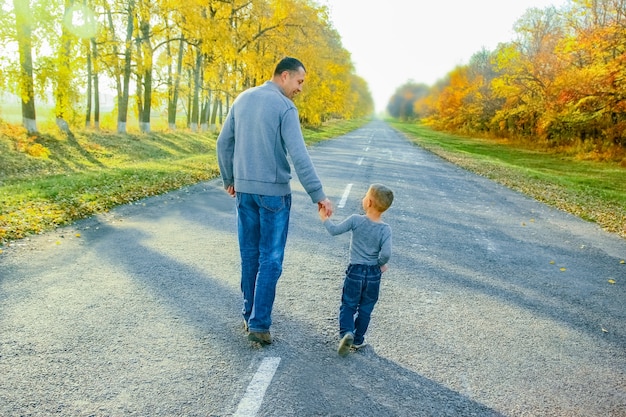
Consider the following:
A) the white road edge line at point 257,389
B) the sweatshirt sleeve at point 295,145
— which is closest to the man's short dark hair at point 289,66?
the sweatshirt sleeve at point 295,145

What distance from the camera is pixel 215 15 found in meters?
24.7

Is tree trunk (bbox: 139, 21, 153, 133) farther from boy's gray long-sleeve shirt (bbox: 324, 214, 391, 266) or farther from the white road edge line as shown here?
the white road edge line

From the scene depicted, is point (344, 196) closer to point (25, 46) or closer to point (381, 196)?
point (381, 196)

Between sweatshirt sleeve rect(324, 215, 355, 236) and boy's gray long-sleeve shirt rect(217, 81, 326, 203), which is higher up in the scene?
boy's gray long-sleeve shirt rect(217, 81, 326, 203)

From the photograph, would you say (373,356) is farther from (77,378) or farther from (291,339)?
(77,378)

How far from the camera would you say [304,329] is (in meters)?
3.83

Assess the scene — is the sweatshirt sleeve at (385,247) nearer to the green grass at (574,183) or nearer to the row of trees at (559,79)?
the green grass at (574,183)

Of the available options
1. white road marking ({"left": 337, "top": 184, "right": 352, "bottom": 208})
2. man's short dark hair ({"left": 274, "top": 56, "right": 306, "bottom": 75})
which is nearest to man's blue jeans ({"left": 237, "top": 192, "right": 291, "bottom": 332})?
man's short dark hair ({"left": 274, "top": 56, "right": 306, "bottom": 75})

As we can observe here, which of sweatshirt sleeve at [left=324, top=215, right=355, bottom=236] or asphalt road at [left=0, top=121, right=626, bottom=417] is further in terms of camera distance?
sweatshirt sleeve at [left=324, top=215, right=355, bottom=236]

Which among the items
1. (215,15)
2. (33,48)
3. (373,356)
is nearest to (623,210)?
(373,356)

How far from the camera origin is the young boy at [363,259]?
3.42m

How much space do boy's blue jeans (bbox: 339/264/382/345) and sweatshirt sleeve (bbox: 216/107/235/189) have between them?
1.32 m

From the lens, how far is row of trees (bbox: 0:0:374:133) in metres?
13.5

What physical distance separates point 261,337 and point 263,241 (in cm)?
77
